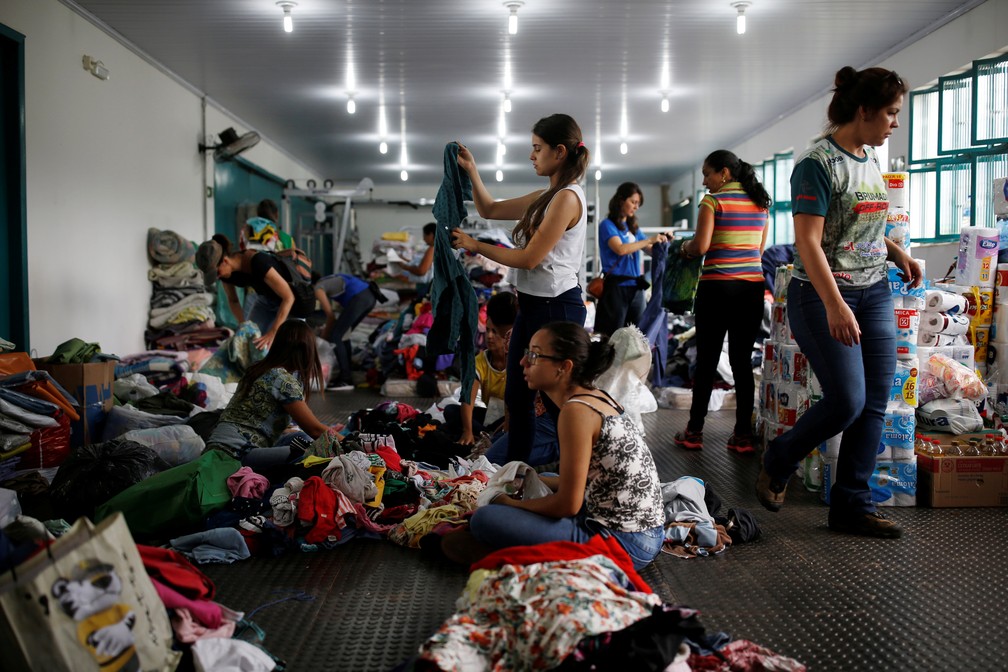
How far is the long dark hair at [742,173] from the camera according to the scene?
4.44 metres

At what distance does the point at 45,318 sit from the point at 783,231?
9.93m

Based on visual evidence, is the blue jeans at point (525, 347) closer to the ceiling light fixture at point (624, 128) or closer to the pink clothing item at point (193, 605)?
the pink clothing item at point (193, 605)

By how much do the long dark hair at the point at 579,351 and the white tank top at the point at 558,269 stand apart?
56 cm

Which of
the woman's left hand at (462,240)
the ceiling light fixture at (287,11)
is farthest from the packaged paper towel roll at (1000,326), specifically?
the ceiling light fixture at (287,11)

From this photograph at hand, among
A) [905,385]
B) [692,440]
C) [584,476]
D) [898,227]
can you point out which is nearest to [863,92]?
[898,227]

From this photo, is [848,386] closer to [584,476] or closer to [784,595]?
[784,595]

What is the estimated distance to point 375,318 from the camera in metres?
9.34

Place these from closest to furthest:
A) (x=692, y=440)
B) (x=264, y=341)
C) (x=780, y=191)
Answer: (x=692, y=440), (x=264, y=341), (x=780, y=191)

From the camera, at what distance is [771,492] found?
3.16 metres

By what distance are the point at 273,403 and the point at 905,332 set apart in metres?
2.81

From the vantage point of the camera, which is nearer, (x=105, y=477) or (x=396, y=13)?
(x=105, y=477)

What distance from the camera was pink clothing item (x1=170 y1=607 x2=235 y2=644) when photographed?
75.3 inches

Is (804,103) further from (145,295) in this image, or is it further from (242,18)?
(145,295)

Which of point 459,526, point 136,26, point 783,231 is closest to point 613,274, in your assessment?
point 459,526
